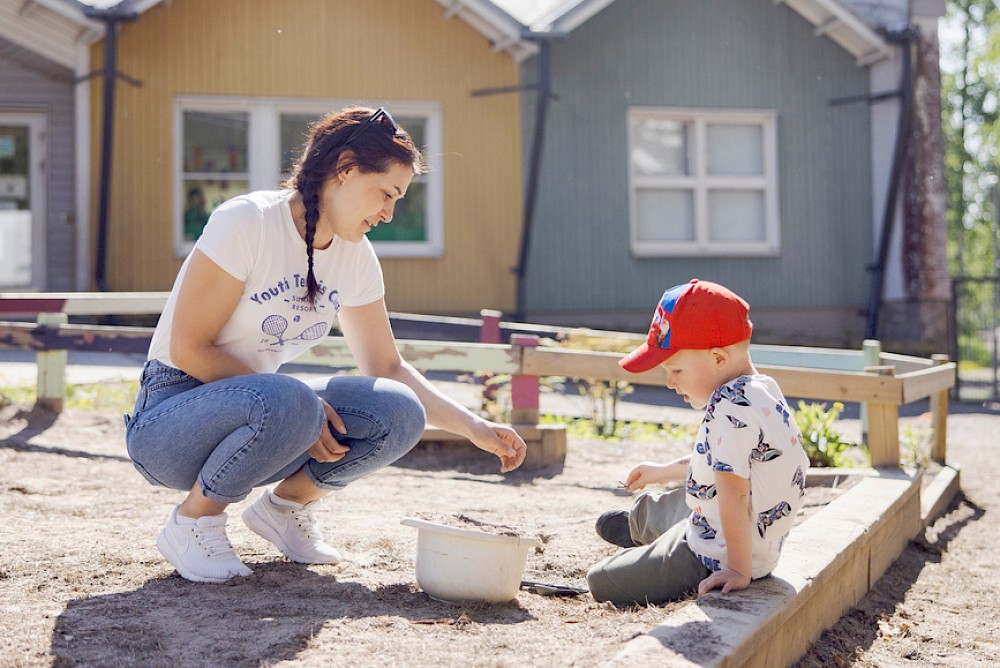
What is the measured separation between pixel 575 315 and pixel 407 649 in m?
10.1

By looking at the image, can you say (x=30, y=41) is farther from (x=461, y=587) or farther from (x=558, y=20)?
(x=461, y=587)

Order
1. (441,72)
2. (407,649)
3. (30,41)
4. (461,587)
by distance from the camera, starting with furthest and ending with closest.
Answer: (441,72), (30,41), (461,587), (407,649)

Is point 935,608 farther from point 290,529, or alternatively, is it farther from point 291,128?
point 291,128

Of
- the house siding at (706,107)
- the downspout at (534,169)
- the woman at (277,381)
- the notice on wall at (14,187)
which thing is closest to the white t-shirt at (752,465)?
the woman at (277,381)

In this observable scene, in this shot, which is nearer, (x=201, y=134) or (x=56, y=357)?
(x=56, y=357)

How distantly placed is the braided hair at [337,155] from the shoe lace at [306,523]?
2.20ft

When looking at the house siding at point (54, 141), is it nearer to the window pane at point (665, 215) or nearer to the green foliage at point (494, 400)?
the window pane at point (665, 215)

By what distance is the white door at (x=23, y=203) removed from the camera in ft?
38.3

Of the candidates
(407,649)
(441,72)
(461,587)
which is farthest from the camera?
(441,72)

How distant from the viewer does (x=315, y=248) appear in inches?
123

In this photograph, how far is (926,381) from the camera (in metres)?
5.30

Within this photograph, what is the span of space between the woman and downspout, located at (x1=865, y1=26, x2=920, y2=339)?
425 inches

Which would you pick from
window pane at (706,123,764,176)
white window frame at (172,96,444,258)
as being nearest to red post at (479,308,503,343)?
white window frame at (172,96,444,258)

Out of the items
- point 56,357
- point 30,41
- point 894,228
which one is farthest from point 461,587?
point 894,228
